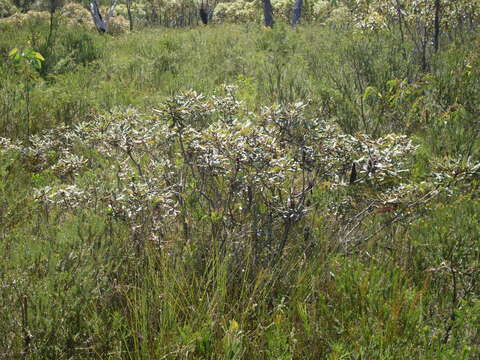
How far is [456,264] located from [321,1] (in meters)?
39.6

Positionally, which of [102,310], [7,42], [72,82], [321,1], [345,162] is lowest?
[102,310]

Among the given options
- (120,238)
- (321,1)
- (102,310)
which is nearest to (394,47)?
(120,238)

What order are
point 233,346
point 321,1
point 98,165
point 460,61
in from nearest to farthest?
1. point 233,346
2. point 98,165
3. point 460,61
4. point 321,1

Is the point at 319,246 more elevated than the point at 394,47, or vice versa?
the point at 394,47

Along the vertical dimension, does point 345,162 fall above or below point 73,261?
above

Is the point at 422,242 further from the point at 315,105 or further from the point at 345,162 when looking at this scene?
the point at 315,105

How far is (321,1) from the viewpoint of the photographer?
123 ft

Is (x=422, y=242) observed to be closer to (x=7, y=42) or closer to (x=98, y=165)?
(x=98, y=165)

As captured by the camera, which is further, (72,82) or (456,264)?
(72,82)

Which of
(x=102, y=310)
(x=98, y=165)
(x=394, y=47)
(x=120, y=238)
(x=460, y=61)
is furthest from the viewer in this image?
(x=394, y=47)

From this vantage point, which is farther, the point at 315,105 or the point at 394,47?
the point at 394,47

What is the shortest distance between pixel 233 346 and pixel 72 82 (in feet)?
20.6

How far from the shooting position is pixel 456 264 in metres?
2.21

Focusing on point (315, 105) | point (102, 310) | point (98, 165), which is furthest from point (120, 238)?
point (315, 105)
